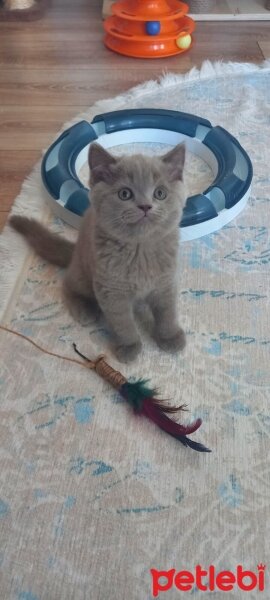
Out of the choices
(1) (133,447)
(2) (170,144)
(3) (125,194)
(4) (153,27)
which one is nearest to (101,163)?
(3) (125,194)

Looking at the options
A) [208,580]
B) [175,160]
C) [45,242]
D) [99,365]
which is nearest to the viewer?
[208,580]

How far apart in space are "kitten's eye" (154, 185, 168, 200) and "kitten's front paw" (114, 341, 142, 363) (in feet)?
1.08

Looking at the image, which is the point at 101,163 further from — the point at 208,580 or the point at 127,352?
the point at 208,580

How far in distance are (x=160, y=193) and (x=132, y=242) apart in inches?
3.9

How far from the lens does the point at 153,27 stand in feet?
7.16

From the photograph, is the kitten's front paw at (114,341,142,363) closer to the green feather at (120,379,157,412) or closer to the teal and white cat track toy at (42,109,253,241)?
the green feather at (120,379,157,412)

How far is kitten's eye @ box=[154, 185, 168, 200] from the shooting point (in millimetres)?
855

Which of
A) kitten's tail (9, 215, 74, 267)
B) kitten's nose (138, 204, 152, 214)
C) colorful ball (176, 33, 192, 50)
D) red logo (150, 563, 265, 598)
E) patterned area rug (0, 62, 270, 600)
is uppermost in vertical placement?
kitten's nose (138, 204, 152, 214)

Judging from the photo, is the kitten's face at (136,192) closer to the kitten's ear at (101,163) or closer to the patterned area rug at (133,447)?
the kitten's ear at (101,163)

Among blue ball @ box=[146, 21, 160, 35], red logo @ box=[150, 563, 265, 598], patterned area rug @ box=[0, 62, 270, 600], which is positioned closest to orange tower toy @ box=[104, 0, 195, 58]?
blue ball @ box=[146, 21, 160, 35]

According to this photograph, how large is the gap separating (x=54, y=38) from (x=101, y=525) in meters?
2.31

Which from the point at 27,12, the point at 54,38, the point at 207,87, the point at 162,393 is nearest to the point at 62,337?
the point at 162,393

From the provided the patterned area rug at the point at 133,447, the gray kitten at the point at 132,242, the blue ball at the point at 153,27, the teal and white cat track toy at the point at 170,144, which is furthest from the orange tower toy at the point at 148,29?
the gray kitten at the point at 132,242

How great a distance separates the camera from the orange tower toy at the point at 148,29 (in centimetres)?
220
